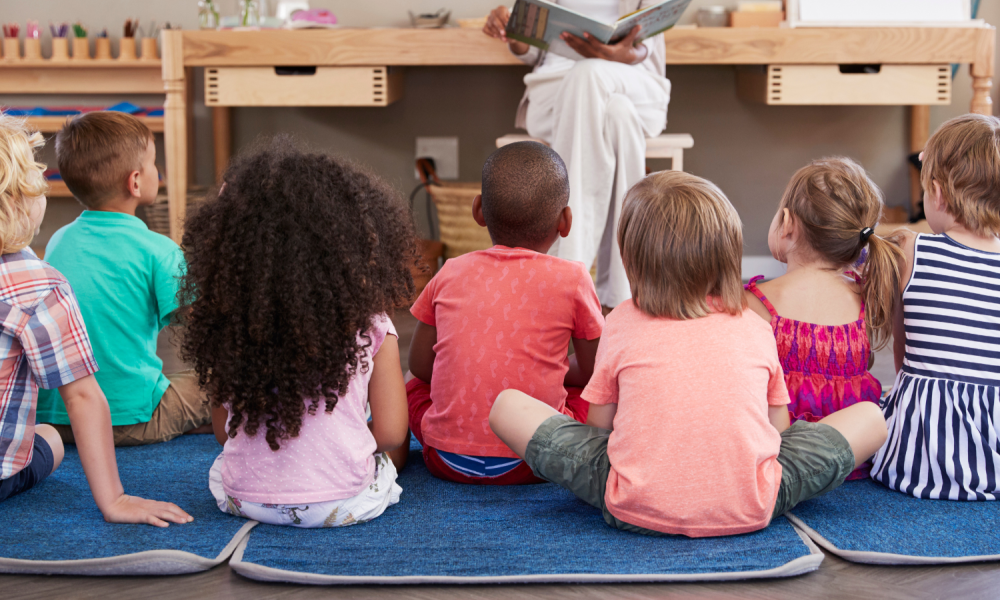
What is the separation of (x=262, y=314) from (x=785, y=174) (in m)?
2.47

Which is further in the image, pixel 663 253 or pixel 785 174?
pixel 785 174

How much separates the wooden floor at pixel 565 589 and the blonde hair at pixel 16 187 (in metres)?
0.39

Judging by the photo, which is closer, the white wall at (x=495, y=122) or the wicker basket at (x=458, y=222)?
the wicker basket at (x=458, y=222)

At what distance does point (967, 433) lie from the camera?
1.09m

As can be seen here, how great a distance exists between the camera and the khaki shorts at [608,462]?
0.98 metres

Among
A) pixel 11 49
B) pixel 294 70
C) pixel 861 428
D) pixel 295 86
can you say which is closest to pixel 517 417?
pixel 861 428

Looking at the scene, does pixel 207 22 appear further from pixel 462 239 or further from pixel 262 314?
pixel 262 314

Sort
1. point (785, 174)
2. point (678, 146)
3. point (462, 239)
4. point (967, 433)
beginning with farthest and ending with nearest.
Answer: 1. point (785, 174)
2. point (462, 239)
3. point (678, 146)
4. point (967, 433)

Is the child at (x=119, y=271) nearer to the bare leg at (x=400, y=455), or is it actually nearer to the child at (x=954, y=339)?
the bare leg at (x=400, y=455)

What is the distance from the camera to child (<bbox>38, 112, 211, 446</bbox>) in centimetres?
130

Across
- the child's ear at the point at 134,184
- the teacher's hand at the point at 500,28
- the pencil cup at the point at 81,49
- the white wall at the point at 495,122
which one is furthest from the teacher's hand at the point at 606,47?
the pencil cup at the point at 81,49

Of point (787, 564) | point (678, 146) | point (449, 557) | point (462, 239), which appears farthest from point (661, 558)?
point (462, 239)

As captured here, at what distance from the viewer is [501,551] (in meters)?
0.94

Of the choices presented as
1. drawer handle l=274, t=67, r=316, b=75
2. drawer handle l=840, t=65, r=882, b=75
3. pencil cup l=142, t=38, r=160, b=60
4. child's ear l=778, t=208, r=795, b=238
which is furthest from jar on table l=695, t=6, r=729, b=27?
pencil cup l=142, t=38, r=160, b=60
